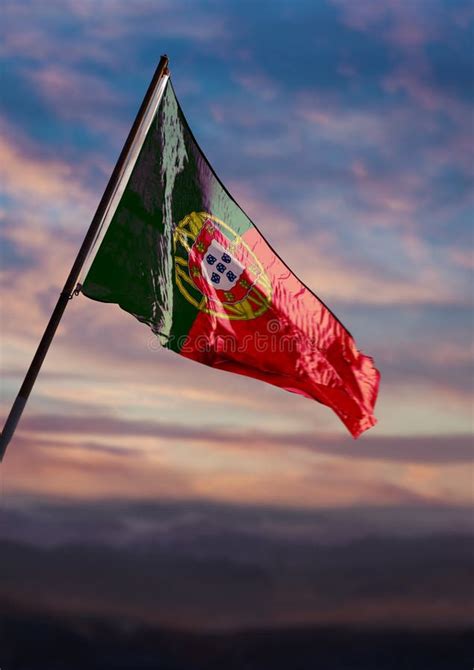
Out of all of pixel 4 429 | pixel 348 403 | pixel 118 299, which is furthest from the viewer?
pixel 348 403

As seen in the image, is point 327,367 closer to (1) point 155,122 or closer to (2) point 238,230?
(2) point 238,230

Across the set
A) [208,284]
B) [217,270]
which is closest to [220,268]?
[217,270]

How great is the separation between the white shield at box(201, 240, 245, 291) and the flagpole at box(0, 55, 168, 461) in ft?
8.25

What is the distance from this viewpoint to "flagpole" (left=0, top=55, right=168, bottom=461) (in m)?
13.2

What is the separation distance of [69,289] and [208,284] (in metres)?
3.10

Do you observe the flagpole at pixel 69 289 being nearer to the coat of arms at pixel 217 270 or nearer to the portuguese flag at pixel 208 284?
the portuguese flag at pixel 208 284

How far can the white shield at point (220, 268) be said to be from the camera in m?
15.9

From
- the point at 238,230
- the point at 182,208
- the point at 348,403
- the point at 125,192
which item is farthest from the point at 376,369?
the point at 125,192

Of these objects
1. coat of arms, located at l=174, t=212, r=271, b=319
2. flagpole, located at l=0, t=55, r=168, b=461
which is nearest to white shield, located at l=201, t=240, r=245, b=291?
coat of arms, located at l=174, t=212, r=271, b=319

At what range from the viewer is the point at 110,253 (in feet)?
46.8

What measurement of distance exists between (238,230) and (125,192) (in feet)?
8.33

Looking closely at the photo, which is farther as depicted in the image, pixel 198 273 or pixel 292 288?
pixel 292 288

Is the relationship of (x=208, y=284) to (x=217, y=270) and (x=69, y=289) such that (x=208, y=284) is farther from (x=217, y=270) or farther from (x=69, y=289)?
(x=69, y=289)

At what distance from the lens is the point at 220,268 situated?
1609cm
